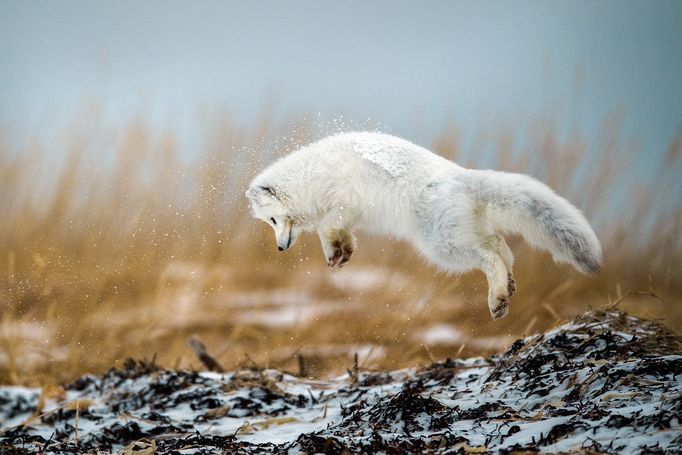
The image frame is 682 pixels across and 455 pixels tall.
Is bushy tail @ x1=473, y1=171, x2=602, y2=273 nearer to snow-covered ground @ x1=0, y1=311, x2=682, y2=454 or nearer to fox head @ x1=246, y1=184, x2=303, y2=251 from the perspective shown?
snow-covered ground @ x1=0, y1=311, x2=682, y2=454

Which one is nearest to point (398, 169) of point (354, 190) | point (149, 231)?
point (354, 190)

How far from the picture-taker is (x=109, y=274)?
18.8 feet

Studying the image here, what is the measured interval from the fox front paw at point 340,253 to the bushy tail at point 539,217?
97cm

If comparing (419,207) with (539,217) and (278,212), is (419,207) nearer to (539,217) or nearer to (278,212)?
(539,217)

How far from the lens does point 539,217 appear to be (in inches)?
122

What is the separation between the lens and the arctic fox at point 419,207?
10.2ft

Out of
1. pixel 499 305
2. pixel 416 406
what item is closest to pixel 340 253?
pixel 499 305

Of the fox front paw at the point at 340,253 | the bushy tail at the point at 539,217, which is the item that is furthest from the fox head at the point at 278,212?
the bushy tail at the point at 539,217

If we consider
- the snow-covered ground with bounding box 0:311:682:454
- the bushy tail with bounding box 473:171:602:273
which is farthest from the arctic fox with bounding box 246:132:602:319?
the snow-covered ground with bounding box 0:311:682:454

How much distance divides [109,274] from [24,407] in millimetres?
1577

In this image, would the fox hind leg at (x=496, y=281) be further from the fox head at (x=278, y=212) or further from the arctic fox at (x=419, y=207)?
the fox head at (x=278, y=212)

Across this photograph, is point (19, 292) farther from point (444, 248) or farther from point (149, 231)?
point (444, 248)

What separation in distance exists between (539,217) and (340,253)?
1.30 metres

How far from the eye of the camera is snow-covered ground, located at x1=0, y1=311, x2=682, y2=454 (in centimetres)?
200
